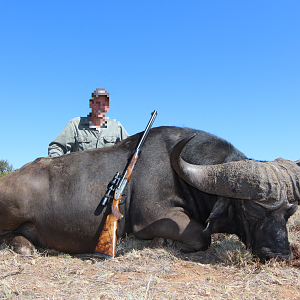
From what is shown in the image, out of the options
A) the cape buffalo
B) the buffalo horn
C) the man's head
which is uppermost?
the man's head

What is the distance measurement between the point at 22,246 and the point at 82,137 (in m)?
2.73

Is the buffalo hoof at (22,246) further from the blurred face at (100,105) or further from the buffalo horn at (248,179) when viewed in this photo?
the blurred face at (100,105)

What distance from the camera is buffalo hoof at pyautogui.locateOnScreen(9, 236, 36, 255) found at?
4.08 m

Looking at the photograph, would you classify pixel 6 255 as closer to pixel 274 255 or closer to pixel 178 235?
pixel 178 235

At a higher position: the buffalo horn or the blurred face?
the blurred face

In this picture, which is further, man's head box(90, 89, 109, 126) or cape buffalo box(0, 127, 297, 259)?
man's head box(90, 89, 109, 126)

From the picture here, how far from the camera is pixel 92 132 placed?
21.3 feet

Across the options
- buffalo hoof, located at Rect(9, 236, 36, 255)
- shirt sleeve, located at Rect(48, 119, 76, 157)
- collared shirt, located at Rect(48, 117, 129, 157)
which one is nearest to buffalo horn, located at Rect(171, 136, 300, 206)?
buffalo hoof, located at Rect(9, 236, 36, 255)

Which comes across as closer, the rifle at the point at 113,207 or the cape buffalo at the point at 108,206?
the rifle at the point at 113,207

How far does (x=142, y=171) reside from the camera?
4.09m

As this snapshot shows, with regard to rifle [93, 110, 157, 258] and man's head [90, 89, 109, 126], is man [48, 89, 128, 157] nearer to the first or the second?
man's head [90, 89, 109, 126]

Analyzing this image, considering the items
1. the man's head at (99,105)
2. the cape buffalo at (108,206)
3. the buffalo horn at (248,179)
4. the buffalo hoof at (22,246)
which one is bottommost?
the buffalo hoof at (22,246)

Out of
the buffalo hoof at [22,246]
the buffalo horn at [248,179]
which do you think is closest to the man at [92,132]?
the buffalo hoof at [22,246]

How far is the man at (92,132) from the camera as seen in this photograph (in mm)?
6281
